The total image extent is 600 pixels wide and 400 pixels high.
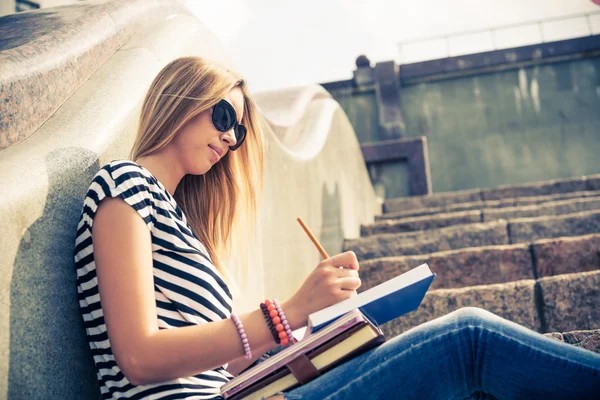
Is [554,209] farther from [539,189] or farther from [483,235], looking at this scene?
[539,189]

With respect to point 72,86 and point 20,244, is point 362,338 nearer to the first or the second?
point 20,244

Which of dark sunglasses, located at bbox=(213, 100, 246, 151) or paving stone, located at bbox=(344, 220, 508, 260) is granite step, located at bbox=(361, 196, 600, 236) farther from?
dark sunglasses, located at bbox=(213, 100, 246, 151)

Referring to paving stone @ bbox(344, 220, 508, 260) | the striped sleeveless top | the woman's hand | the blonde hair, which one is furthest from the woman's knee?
paving stone @ bbox(344, 220, 508, 260)

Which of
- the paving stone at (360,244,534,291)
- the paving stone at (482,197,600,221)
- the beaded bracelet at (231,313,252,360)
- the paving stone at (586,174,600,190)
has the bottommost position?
the paving stone at (360,244,534,291)

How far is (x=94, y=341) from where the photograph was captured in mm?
1454

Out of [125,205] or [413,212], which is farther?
[413,212]

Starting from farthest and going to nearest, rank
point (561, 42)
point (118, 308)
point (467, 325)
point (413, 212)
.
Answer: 1. point (561, 42)
2. point (413, 212)
3. point (467, 325)
4. point (118, 308)

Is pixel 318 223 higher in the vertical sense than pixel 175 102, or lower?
lower

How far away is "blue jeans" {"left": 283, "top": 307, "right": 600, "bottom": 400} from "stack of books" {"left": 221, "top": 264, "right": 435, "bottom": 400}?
0.11 feet

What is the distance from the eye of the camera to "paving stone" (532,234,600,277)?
3258mm

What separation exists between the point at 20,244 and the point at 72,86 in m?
0.79

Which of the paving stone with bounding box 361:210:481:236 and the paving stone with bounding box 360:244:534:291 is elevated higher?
the paving stone with bounding box 361:210:481:236

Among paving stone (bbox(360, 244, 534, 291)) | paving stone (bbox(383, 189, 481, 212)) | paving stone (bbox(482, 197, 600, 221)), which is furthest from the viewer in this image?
paving stone (bbox(383, 189, 481, 212))

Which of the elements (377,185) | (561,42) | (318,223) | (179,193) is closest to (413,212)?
(377,185)
